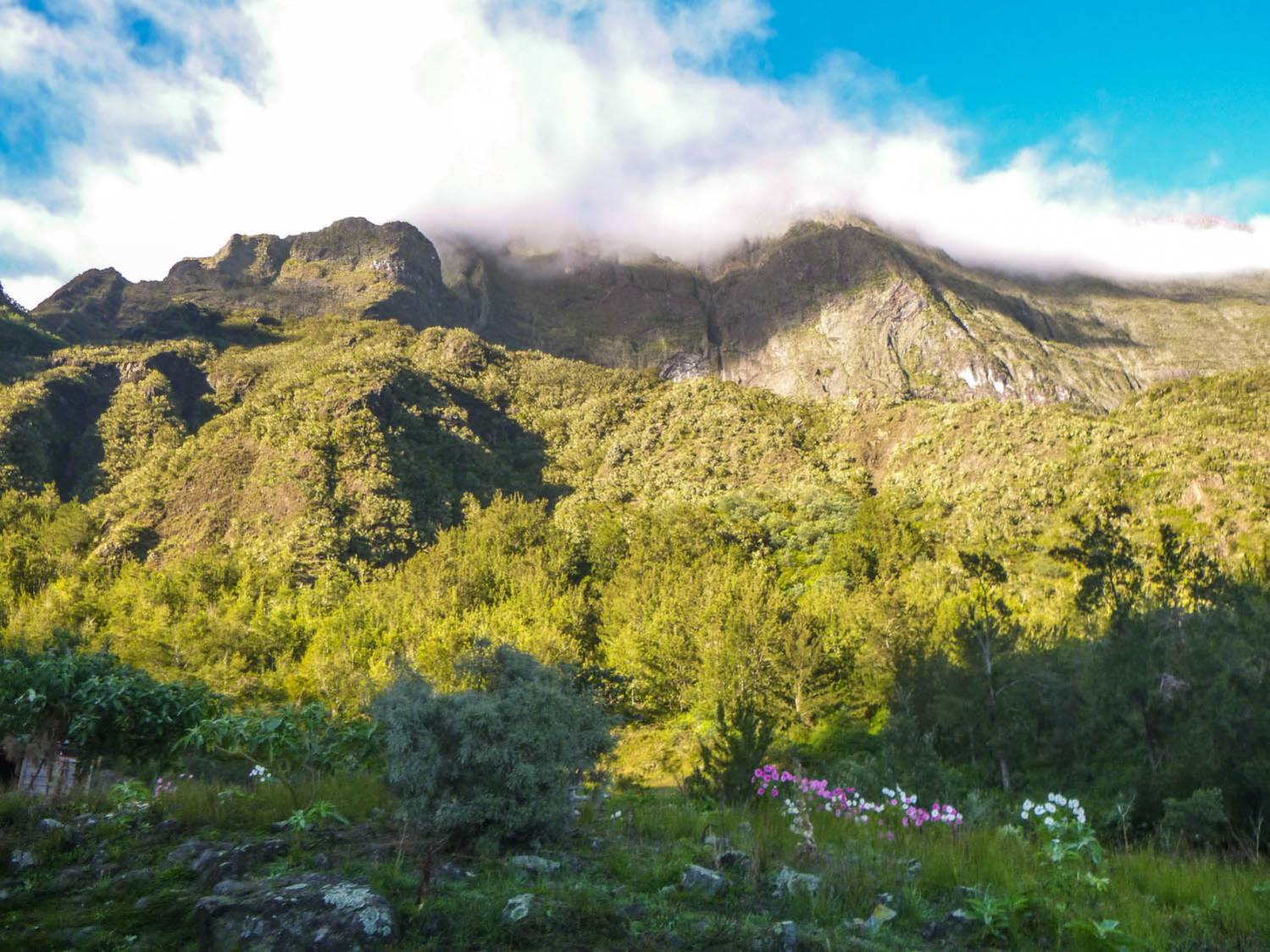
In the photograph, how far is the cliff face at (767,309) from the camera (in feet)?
381

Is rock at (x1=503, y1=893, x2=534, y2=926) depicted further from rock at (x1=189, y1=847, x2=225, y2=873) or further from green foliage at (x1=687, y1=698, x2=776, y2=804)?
green foliage at (x1=687, y1=698, x2=776, y2=804)

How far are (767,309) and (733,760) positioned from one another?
469 feet

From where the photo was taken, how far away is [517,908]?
379cm

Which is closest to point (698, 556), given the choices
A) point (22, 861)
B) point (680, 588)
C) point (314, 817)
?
point (680, 588)

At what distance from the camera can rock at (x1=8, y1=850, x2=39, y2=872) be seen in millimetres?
4711

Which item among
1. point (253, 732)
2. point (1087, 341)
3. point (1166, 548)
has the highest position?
point (1087, 341)

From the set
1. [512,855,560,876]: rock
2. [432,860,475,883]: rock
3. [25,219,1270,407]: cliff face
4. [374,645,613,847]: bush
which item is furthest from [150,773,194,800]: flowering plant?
[25,219,1270,407]: cliff face

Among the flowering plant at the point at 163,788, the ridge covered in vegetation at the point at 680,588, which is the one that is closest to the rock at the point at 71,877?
the ridge covered in vegetation at the point at 680,588

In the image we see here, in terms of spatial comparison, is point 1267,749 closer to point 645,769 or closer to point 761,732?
point 761,732

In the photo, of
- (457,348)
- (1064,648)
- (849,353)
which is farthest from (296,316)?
(1064,648)

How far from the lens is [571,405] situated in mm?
99250

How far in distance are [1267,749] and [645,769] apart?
20365mm

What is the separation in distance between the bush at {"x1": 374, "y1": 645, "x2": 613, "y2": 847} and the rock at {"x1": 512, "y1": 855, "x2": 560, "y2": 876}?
326 mm

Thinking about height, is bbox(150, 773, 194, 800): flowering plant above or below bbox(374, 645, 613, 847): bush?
below
